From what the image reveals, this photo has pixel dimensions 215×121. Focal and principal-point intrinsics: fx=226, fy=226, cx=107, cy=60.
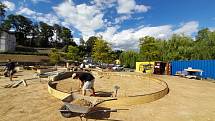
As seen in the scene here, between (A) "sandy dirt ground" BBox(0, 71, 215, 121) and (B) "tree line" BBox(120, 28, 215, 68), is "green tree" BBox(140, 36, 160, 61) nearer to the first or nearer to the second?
(B) "tree line" BBox(120, 28, 215, 68)

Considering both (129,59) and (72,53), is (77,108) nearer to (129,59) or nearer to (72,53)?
(129,59)

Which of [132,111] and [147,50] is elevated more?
[147,50]

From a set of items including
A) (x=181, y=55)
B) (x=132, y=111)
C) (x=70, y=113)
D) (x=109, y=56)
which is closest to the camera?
(x=70, y=113)

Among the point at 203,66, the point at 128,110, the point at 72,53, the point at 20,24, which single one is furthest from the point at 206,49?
the point at 20,24

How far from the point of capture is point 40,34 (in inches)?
4441

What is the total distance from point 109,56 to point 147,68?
14827mm

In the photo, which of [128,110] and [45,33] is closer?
[128,110]

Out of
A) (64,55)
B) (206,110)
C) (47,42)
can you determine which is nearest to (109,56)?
(64,55)

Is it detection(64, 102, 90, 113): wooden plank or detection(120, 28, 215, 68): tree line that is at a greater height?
detection(120, 28, 215, 68): tree line

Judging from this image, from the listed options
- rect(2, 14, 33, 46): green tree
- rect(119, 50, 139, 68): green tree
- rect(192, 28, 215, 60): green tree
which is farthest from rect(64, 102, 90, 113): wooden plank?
rect(2, 14, 33, 46): green tree

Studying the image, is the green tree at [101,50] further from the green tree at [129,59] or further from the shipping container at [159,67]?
the shipping container at [159,67]

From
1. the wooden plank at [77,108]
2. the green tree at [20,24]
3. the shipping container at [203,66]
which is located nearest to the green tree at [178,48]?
the shipping container at [203,66]

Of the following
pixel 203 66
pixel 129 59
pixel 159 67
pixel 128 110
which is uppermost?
pixel 129 59

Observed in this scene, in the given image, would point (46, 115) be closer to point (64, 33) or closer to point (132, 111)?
point (132, 111)
